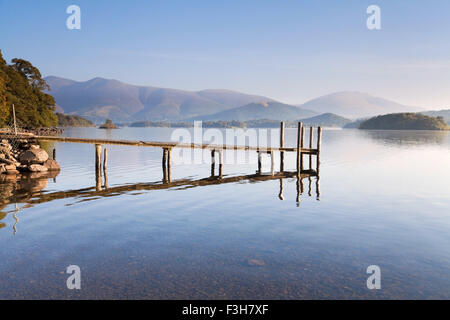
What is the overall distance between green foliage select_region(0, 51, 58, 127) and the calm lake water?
55.4 meters

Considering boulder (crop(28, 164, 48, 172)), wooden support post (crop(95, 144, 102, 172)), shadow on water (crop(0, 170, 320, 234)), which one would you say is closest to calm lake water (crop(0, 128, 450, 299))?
shadow on water (crop(0, 170, 320, 234))

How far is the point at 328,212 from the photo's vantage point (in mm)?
15891

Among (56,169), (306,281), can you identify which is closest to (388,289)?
(306,281)

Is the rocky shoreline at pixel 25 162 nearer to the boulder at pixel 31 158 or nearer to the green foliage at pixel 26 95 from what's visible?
the boulder at pixel 31 158

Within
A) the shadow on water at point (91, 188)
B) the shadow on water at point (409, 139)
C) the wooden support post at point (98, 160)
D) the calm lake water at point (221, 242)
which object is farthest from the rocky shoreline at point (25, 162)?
the shadow on water at point (409, 139)

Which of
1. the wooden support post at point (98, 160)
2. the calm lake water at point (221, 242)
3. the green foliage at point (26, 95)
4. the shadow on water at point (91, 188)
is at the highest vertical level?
the green foliage at point (26, 95)

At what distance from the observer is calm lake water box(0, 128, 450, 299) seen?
810 cm

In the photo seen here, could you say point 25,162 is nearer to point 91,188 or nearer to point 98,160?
point 98,160

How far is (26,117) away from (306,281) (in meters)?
76.4

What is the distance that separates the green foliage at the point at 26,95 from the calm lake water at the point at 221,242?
55443 mm

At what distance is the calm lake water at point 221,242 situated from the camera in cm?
810

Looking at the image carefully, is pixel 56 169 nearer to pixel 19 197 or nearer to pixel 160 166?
pixel 160 166

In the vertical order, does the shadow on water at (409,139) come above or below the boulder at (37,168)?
above

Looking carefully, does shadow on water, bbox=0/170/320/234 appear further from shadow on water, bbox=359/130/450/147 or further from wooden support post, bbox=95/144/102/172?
shadow on water, bbox=359/130/450/147
